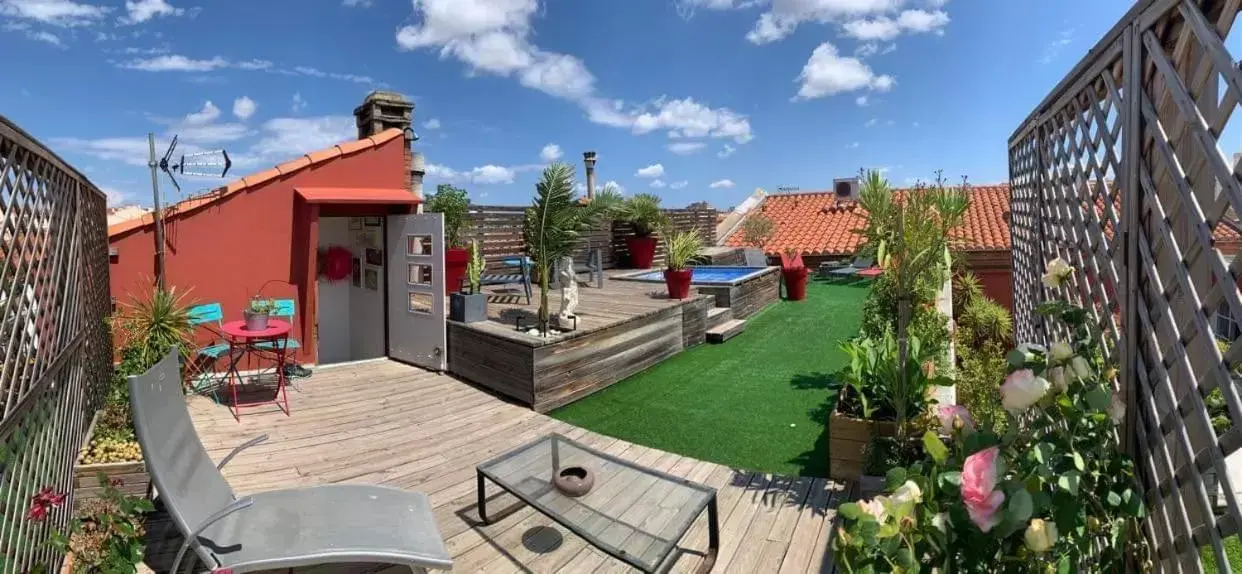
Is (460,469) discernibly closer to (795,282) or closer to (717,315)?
(717,315)

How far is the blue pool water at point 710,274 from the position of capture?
11151mm

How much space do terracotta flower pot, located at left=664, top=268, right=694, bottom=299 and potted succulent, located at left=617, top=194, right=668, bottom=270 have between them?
5.20 meters

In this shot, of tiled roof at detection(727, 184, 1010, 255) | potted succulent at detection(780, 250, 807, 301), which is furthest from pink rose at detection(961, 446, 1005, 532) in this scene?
tiled roof at detection(727, 184, 1010, 255)

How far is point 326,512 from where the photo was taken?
2.85 metres

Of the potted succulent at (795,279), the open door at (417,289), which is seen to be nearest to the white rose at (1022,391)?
the open door at (417,289)

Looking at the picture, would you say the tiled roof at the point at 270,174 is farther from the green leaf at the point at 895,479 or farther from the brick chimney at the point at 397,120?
the green leaf at the point at 895,479

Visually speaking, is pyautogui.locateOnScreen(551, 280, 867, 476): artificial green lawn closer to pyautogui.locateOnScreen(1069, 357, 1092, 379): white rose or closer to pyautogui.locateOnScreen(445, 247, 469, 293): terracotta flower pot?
pyautogui.locateOnScreen(1069, 357, 1092, 379): white rose

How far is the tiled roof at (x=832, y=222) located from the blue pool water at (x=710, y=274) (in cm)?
268

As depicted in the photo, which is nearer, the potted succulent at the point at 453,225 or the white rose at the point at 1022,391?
the white rose at the point at 1022,391

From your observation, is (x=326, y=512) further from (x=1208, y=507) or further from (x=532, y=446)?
(x=1208, y=507)

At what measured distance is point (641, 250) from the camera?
13797mm

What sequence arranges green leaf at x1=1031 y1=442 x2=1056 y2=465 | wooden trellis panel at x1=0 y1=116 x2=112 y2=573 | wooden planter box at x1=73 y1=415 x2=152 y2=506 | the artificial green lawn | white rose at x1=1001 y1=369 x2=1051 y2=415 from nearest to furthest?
green leaf at x1=1031 y1=442 x2=1056 y2=465 → white rose at x1=1001 y1=369 x2=1051 y2=415 → wooden trellis panel at x1=0 y1=116 x2=112 y2=573 → wooden planter box at x1=73 y1=415 x2=152 y2=506 → the artificial green lawn

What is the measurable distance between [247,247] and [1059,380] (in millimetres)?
7926

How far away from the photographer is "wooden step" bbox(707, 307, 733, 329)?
29.2ft
